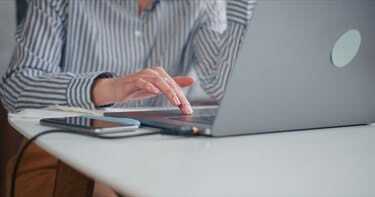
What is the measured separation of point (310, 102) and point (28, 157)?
442 millimetres

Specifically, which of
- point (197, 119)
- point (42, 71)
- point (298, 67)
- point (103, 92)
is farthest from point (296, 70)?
point (42, 71)

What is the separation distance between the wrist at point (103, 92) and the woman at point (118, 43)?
6 centimetres

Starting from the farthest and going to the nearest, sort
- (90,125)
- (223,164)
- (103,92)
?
(103,92) → (90,125) → (223,164)

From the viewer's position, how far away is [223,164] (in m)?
0.41

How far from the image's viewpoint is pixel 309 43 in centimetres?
53

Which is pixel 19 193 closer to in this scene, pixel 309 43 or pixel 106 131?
pixel 106 131

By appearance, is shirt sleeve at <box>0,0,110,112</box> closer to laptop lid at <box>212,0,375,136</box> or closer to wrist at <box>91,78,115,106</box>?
wrist at <box>91,78,115,106</box>

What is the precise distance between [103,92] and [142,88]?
0.39ft

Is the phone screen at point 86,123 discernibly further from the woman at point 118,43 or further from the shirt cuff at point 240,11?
the shirt cuff at point 240,11

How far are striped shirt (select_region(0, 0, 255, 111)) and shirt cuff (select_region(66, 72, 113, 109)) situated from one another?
2.8 inches

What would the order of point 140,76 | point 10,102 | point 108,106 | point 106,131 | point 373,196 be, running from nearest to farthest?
1. point 373,196
2. point 106,131
3. point 140,76
4. point 108,106
5. point 10,102

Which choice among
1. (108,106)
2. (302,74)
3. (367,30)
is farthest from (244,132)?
(108,106)

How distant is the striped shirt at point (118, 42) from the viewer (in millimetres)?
1051

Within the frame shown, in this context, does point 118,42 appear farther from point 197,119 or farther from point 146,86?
point 197,119
